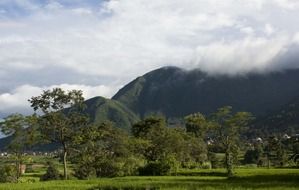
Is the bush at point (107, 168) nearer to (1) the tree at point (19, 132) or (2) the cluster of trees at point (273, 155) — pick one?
(1) the tree at point (19, 132)

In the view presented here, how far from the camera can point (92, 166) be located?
79.6 meters

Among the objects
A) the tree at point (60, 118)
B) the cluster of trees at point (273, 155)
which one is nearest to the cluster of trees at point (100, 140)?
the tree at point (60, 118)

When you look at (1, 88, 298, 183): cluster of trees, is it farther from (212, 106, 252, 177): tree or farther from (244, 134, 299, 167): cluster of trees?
(244, 134, 299, 167): cluster of trees

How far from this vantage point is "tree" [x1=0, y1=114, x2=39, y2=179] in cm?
6962

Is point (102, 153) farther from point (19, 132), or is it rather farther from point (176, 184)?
point (176, 184)

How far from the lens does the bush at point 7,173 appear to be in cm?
7226

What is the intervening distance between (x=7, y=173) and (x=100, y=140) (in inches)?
688

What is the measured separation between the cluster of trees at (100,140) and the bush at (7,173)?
131cm

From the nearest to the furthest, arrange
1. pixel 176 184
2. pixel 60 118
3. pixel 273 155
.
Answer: pixel 176 184
pixel 60 118
pixel 273 155

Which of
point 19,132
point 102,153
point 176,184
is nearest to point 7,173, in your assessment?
point 19,132

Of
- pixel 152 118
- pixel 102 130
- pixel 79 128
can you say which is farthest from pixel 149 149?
pixel 79 128

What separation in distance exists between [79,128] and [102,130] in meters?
12.2

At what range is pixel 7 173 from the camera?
76812 millimetres

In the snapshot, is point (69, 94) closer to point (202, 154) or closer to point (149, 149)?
point (149, 149)
